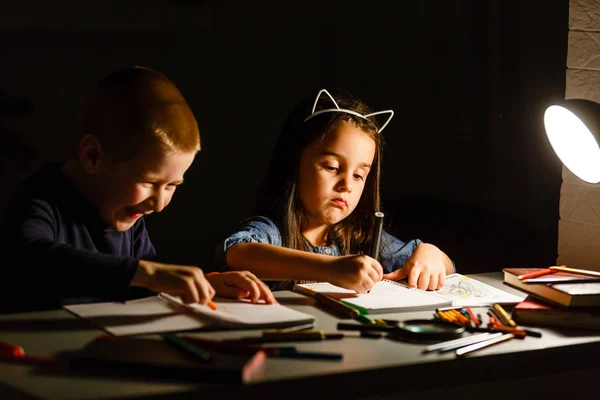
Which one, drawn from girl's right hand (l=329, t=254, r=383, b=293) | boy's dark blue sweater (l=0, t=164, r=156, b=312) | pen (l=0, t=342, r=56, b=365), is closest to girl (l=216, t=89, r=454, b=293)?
girl's right hand (l=329, t=254, r=383, b=293)

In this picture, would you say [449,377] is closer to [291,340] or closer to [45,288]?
[291,340]

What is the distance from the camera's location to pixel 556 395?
4.24 ft

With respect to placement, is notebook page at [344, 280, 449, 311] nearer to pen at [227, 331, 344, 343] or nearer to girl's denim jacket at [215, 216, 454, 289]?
pen at [227, 331, 344, 343]

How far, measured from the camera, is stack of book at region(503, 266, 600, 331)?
125 cm

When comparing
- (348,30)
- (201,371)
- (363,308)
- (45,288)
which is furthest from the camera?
(348,30)

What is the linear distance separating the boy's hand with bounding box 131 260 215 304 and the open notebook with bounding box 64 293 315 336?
0.04 meters

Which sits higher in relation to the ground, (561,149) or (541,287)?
(561,149)

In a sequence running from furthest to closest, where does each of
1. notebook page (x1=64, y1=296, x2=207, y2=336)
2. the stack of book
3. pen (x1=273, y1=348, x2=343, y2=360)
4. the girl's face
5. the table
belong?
the girl's face, the stack of book, notebook page (x1=64, y1=296, x2=207, y2=336), pen (x1=273, y1=348, x2=343, y2=360), the table

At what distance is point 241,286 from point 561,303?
49cm

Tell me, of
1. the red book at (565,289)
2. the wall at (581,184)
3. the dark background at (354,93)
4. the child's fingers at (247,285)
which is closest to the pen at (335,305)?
the child's fingers at (247,285)

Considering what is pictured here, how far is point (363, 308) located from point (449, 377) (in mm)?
250

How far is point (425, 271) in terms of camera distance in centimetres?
156

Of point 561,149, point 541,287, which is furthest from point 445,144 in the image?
point 541,287

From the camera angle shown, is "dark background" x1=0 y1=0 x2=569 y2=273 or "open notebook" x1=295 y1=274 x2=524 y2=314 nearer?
"open notebook" x1=295 y1=274 x2=524 y2=314
